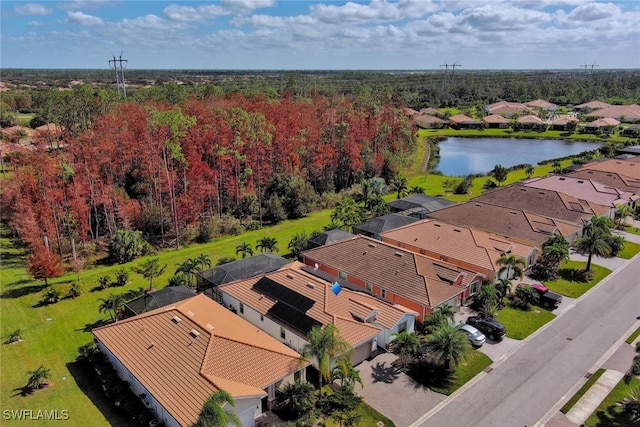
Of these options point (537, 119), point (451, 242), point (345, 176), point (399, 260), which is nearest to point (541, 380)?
point (399, 260)

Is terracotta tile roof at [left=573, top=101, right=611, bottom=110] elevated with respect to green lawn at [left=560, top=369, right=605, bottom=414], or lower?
elevated

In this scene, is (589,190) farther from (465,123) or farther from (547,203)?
(465,123)

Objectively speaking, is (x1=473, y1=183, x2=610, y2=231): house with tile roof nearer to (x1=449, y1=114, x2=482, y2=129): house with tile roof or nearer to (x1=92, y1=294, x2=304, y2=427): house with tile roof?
(x1=92, y1=294, x2=304, y2=427): house with tile roof

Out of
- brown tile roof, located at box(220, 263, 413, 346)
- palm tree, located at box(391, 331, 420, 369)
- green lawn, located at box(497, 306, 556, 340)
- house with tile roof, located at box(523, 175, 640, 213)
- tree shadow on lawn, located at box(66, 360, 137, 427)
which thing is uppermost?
house with tile roof, located at box(523, 175, 640, 213)

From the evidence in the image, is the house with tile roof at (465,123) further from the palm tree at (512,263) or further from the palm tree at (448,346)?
the palm tree at (448,346)

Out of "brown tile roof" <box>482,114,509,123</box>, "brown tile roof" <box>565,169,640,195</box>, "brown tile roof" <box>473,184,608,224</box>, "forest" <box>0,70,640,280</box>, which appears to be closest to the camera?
"forest" <box>0,70,640,280</box>

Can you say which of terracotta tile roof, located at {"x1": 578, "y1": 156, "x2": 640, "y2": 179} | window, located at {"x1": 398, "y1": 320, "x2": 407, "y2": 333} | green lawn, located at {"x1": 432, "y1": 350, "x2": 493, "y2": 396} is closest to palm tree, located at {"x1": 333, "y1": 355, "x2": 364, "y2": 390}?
green lawn, located at {"x1": 432, "y1": 350, "x2": 493, "y2": 396}

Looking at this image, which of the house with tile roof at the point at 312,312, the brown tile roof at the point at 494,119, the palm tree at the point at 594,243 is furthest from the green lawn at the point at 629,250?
the brown tile roof at the point at 494,119
